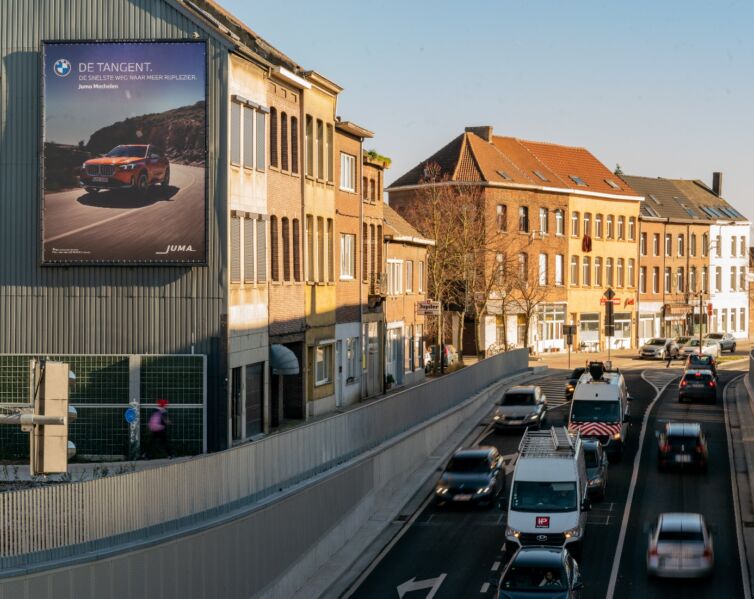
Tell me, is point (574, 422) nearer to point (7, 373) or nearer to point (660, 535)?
point (660, 535)

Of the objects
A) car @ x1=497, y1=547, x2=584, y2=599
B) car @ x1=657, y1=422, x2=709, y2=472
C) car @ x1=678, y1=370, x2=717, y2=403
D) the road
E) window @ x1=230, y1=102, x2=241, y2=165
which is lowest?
the road

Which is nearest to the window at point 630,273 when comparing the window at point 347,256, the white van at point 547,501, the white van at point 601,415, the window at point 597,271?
the window at point 597,271

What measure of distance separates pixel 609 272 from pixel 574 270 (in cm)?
600

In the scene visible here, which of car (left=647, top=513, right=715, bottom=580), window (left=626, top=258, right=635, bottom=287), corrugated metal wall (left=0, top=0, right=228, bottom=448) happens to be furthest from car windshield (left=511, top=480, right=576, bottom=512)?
window (left=626, top=258, right=635, bottom=287)

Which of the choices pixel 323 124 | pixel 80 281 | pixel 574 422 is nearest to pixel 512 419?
pixel 574 422

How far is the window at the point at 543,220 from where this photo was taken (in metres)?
94.6

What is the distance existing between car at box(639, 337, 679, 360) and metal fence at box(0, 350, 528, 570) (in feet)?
191

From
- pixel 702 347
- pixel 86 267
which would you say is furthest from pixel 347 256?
pixel 702 347

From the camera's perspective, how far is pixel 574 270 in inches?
3885

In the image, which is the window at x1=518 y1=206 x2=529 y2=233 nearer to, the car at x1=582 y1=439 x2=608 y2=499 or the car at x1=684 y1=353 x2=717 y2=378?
the car at x1=684 y1=353 x2=717 y2=378

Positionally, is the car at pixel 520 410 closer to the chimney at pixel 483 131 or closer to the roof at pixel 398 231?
the roof at pixel 398 231

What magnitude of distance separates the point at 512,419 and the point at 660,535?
2145cm

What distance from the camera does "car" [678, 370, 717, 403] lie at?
59.8 metres

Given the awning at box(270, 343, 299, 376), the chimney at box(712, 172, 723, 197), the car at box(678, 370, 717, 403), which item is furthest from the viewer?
the chimney at box(712, 172, 723, 197)
